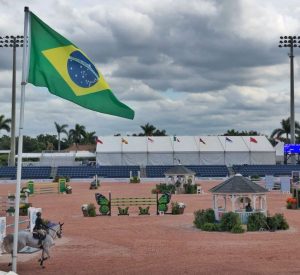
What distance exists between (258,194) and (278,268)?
9.14 metres

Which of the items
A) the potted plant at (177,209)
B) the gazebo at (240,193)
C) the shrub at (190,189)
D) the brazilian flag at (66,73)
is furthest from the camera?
the shrub at (190,189)

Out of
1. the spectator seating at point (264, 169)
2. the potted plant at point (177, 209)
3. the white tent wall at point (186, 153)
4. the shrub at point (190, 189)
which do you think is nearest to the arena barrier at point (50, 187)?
the shrub at point (190, 189)

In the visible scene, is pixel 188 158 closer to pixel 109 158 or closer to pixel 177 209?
pixel 109 158

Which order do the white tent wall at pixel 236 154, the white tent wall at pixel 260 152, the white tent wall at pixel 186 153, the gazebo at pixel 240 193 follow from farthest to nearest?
1. the white tent wall at pixel 260 152
2. the white tent wall at pixel 236 154
3. the white tent wall at pixel 186 153
4. the gazebo at pixel 240 193

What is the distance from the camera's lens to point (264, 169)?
222 feet

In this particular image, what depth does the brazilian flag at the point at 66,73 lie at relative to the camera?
11.7 metres

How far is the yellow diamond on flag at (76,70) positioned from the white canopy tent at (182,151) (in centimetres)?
5794

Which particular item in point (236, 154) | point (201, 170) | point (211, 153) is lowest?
point (201, 170)

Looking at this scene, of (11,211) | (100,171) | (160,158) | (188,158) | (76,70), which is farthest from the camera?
(188,158)

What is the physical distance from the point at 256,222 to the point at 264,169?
1840 inches

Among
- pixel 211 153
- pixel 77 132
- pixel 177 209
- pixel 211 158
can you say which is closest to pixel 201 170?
pixel 211 158

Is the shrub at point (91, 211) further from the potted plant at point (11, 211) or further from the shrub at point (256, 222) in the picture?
the shrub at point (256, 222)

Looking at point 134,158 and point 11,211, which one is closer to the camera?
point 11,211

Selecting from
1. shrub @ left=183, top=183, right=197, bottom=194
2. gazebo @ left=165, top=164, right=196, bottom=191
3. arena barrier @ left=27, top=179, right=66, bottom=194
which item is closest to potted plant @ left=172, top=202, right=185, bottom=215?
shrub @ left=183, top=183, right=197, bottom=194
